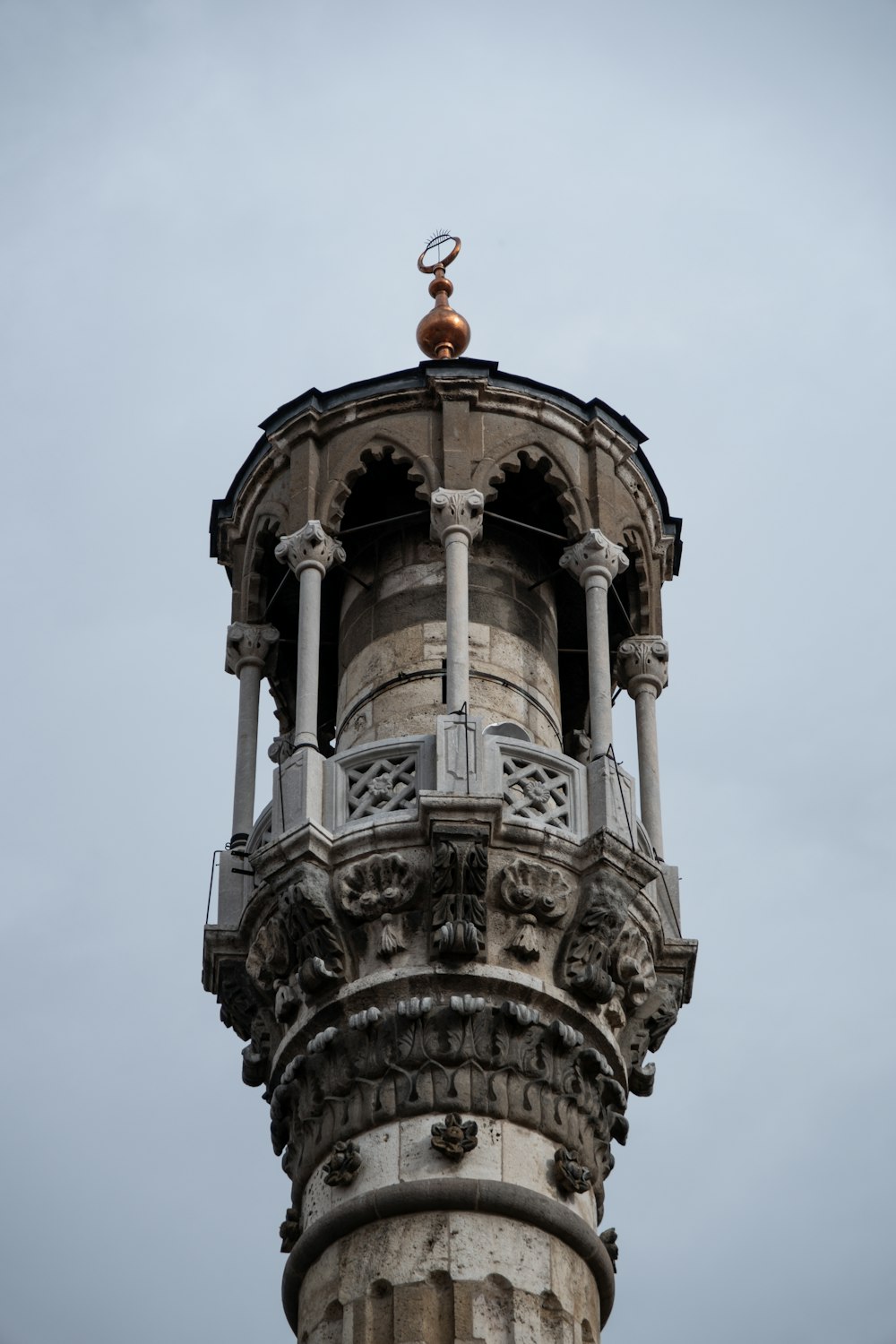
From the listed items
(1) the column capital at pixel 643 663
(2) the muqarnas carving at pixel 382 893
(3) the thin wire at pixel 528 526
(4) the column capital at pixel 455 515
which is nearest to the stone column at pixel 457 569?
(4) the column capital at pixel 455 515

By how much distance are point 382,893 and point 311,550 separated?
3.39m

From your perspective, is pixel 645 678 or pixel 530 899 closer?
pixel 530 899

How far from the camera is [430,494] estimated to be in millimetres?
19844

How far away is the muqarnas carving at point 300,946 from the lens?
57.9 ft

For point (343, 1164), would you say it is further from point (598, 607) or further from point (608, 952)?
point (598, 607)

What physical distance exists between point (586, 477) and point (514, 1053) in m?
5.61

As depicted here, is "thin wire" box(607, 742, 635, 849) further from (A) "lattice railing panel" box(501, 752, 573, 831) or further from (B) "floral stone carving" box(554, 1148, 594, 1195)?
(B) "floral stone carving" box(554, 1148, 594, 1195)

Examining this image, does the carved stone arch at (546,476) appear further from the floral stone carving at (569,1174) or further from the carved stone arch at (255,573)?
the floral stone carving at (569,1174)

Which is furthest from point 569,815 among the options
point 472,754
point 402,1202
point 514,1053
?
point 402,1202

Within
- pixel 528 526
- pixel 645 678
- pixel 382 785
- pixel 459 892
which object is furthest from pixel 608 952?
pixel 528 526

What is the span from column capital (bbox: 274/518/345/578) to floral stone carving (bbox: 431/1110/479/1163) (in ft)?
16.5

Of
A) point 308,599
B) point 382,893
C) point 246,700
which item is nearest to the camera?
point 382,893

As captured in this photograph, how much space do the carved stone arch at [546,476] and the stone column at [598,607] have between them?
7.3 inches

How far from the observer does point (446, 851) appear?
17609mm
